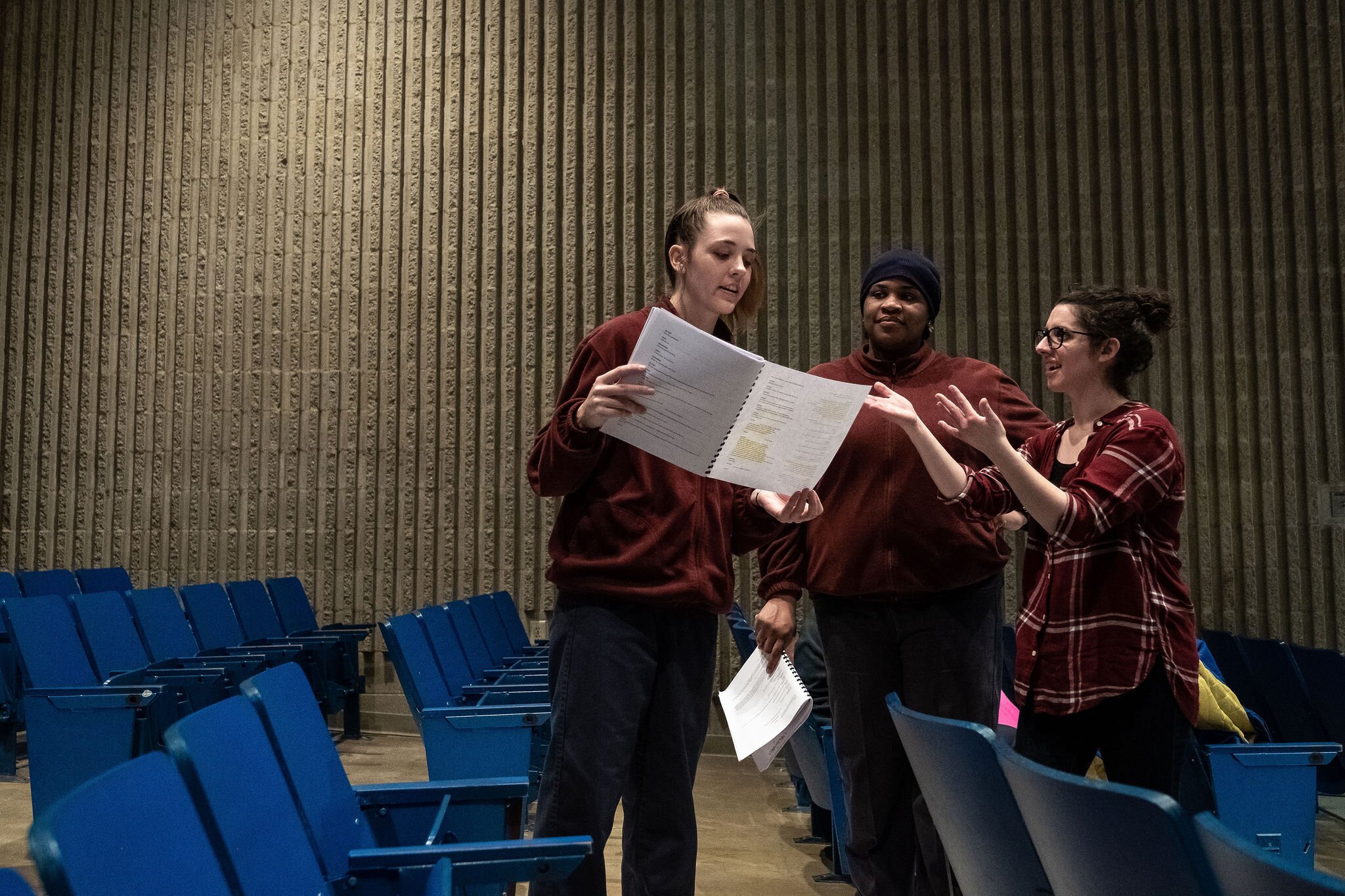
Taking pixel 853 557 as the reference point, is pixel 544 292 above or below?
above

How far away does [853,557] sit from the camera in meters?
2.29

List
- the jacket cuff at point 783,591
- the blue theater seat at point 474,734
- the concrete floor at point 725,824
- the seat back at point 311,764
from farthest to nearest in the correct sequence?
the concrete floor at point 725,824 → the blue theater seat at point 474,734 → the jacket cuff at point 783,591 → the seat back at point 311,764

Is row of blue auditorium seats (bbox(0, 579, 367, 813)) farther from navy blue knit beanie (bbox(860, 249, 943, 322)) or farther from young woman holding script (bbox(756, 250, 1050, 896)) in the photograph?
navy blue knit beanie (bbox(860, 249, 943, 322))

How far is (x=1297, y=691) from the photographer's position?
3.81 meters

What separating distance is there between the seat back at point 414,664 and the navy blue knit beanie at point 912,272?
1.69 meters

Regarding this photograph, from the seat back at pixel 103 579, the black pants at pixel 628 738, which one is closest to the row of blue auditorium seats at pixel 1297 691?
the black pants at pixel 628 738

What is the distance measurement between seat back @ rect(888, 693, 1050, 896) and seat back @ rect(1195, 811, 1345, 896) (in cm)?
37

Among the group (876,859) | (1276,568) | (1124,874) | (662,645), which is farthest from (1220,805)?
(1276,568)

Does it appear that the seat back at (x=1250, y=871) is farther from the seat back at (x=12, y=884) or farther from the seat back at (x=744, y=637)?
the seat back at (x=744, y=637)

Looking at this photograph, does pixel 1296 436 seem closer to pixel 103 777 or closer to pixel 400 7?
pixel 400 7

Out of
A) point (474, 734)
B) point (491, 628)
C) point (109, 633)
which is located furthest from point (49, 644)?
point (491, 628)

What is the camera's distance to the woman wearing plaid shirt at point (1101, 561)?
6.38 ft

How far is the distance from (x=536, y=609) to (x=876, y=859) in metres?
4.94

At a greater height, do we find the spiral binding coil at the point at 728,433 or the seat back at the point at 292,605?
the spiral binding coil at the point at 728,433
